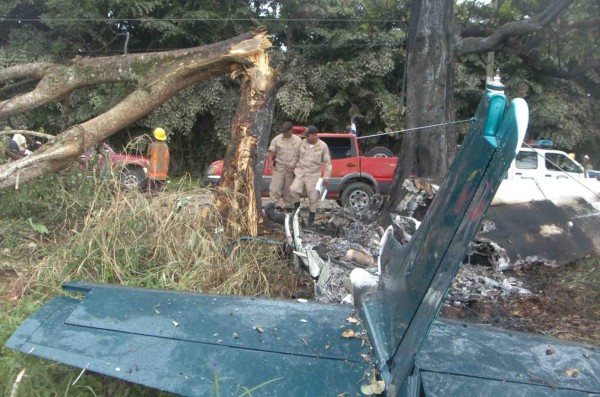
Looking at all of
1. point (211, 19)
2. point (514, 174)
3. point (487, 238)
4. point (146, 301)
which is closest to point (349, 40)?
point (211, 19)

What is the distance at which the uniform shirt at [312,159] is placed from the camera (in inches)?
335

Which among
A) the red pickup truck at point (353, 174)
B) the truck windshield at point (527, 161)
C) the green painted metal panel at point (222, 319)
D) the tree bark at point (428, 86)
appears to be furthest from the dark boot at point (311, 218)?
the truck windshield at point (527, 161)

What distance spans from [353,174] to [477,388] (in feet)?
36.5

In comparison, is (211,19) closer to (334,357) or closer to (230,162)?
(230,162)

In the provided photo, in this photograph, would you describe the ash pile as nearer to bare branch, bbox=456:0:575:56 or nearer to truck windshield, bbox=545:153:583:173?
bare branch, bbox=456:0:575:56

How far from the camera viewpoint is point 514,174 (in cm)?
1361

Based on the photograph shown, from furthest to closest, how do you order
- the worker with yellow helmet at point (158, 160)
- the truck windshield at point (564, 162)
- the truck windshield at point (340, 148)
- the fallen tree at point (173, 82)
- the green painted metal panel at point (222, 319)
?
the truck windshield at point (564, 162), the truck windshield at point (340, 148), the worker with yellow helmet at point (158, 160), the fallen tree at point (173, 82), the green painted metal panel at point (222, 319)

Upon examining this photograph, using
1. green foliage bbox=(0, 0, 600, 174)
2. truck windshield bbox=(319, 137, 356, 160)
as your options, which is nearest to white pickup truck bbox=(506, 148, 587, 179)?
green foliage bbox=(0, 0, 600, 174)

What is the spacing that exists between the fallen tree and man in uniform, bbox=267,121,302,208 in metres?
2.49

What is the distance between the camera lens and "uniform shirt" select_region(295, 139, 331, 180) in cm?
852

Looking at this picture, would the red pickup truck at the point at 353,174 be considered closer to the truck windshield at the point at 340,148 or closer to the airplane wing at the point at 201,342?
the truck windshield at the point at 340,148

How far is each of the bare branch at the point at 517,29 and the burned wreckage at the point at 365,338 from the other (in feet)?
22.0

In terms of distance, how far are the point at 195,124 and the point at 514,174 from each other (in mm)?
9939

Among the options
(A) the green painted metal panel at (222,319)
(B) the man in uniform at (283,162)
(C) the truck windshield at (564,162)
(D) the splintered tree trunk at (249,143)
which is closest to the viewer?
(A) the green painted metal panel at (222,319)
